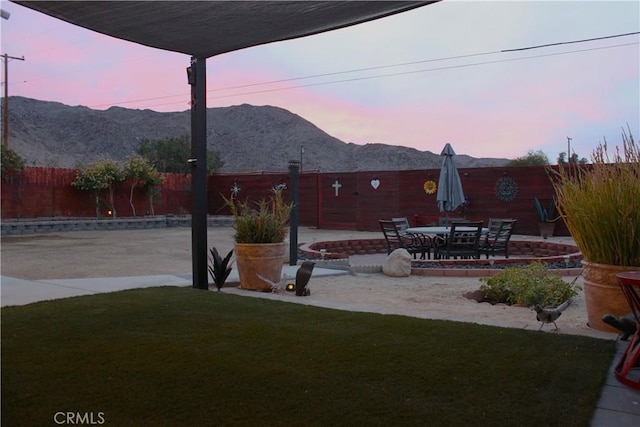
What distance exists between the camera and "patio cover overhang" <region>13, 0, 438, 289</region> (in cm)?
381

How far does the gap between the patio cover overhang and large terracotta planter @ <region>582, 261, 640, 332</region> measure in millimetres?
2227

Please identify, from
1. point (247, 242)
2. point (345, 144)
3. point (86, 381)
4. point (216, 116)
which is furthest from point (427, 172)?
point (216, 116)

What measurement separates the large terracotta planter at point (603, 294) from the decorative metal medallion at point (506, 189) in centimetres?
1203

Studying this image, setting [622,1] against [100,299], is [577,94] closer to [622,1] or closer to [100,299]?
[622,1]

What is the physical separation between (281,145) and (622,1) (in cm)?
5475

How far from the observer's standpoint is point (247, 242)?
6.30 metres

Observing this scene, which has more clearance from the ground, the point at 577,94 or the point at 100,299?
the point at 577,94

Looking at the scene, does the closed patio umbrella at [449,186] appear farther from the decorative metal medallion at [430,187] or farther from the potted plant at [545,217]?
the decorative metal medallion at [430,187]

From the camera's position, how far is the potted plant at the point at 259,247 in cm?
620

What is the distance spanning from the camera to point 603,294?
4.11 m

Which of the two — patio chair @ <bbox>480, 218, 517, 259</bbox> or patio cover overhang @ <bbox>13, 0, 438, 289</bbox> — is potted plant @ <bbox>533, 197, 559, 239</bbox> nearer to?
patio chair @ <bbox>480, 218, 517, 259</bbox>

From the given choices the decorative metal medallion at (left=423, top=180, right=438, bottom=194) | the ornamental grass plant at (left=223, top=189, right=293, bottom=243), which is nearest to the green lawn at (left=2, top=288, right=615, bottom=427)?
the ornamental grass plant at (left=223, top=189, right=293, bottom=243)

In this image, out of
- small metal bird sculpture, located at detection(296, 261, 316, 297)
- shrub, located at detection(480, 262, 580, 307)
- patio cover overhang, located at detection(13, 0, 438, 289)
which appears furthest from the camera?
small metal bird sculpture, located at detection(296, 261, 316, 297)

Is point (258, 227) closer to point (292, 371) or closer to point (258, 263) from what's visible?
point (258, 263)
